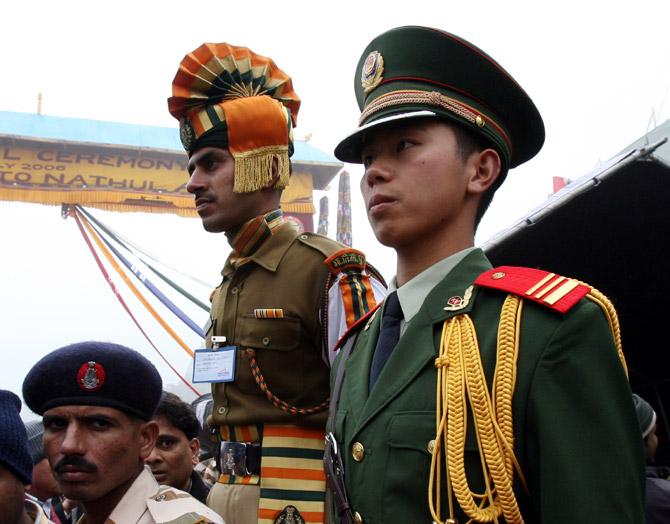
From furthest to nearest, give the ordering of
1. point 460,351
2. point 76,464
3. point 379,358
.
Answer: point 76,464, point 379,358, point 460,351

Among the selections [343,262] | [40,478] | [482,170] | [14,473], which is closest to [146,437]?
[14,473]

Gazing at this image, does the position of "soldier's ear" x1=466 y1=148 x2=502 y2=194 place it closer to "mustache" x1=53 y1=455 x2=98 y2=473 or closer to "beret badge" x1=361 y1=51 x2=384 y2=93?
"beret badge" x1=361 y1=51 x2=384 y2=93

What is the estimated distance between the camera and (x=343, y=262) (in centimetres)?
246

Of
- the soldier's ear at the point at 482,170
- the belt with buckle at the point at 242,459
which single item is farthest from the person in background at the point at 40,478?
the soldier's ear at the point at 482,170

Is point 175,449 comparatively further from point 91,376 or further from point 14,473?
point 91,376

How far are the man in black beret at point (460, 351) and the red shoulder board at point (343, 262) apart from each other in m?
Answer: 0.64

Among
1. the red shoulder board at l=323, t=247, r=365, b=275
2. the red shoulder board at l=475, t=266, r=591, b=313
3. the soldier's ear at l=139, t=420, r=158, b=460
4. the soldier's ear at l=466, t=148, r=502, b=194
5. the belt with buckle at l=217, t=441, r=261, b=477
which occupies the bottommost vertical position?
the belt with buckle at l=217, t=441, r=261, b=477

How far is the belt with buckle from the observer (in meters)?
2.41

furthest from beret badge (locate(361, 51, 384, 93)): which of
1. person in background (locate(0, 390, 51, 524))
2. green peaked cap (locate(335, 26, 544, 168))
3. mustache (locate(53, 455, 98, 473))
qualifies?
person in background (locate(0, 390, 51, 524))

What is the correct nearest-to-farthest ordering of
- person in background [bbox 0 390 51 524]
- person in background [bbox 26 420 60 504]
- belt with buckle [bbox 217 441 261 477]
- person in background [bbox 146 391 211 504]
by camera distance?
person in background [bbox 0 390 51 524] < belt with buckle [bbox 217 441 261 477] < person in background [bbox 146 391 211 504] < person in background [bbox 26 420 60 504]

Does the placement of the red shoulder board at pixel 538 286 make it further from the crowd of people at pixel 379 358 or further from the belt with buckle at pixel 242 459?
the belt with buckle at pixel 242 459

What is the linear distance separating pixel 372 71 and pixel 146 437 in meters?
1.42

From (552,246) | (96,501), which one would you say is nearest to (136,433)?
(96,501)

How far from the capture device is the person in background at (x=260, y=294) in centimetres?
238
